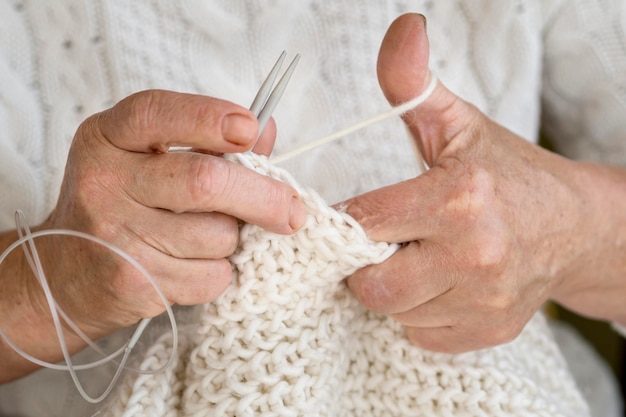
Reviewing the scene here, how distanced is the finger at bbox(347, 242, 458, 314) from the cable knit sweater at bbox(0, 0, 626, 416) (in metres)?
0.18

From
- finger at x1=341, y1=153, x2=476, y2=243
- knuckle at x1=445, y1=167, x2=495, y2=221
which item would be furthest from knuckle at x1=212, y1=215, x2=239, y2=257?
knuckle at x1=445, y1=167, x2=495, y2=221

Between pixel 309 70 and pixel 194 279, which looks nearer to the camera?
pixel 194 279

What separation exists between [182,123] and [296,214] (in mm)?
138

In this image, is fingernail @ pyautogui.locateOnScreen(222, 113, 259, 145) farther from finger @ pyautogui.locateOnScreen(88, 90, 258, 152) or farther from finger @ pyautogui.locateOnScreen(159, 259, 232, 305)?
finger @ pyautogui.locateOnScreen(159, 259, 232, 305)

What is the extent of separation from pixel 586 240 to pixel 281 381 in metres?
0.46

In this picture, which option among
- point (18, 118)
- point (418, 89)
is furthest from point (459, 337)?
point (18, 118)

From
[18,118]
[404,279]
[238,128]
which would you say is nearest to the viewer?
[238,128]

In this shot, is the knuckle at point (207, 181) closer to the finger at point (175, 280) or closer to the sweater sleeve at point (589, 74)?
the finger at point (175, 280)

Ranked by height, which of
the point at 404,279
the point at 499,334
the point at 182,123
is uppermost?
the point at 182,123

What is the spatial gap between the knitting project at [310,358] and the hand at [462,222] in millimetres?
31

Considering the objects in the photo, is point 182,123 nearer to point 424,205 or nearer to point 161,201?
point 161,201

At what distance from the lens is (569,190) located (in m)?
0.81

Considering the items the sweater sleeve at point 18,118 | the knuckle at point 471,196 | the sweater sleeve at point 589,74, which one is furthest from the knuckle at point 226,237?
the sweater sleeve at point 589,74

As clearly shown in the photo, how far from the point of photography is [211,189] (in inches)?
22.7
